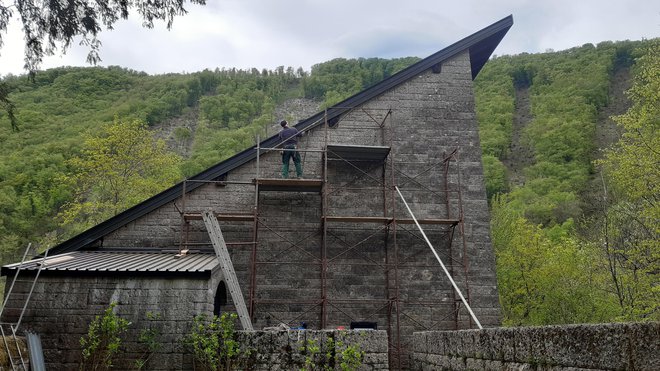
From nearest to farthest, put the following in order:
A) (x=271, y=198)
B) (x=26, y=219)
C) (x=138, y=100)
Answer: (x=271, y=198), (x=26, y=219), (x=138, y=100)

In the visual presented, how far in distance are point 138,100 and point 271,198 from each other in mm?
41464

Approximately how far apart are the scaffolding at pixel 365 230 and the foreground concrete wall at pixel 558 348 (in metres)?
4.70

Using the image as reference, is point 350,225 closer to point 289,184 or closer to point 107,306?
point 289,184

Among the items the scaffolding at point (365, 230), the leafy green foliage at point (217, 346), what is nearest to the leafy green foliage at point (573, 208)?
the scaffolding at point (365, 230)

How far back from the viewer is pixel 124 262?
8273mm

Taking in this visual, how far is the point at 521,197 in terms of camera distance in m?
42.8

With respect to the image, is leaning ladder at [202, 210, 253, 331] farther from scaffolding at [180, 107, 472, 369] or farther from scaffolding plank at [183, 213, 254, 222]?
scaffolding at [180, 107, 472, 369]

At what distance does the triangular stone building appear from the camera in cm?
1020

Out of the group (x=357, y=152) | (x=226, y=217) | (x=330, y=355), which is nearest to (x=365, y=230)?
(x=357, y=152)

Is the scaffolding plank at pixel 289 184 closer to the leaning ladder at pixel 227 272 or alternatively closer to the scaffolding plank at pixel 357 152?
the scaffolding plank at pixel 357 152

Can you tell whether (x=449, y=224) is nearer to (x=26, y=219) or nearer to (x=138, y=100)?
(x=26, y=219)

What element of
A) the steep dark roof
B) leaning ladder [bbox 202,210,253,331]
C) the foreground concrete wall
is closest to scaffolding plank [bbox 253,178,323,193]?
the steep dark roof

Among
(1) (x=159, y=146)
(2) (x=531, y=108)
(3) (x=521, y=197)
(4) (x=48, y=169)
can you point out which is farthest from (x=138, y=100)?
(2) (x=531, y=108)

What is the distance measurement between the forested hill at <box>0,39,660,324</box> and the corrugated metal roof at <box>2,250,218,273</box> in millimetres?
2961
